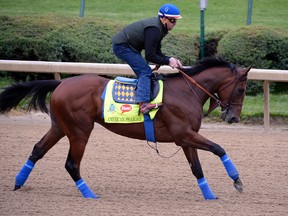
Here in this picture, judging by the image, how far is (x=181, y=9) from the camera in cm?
1820

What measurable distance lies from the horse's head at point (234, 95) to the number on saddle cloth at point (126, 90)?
79cm

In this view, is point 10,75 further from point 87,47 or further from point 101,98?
point 101,98

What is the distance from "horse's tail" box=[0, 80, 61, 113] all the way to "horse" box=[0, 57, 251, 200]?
32cm

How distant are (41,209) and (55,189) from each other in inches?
37.0

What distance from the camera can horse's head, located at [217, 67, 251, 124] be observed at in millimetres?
7801

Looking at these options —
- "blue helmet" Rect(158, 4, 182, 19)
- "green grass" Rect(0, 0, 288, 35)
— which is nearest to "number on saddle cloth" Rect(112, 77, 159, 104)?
"blue helmet" Rect(158, 4, 182, 19)

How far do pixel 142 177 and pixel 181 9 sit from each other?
Answer: 402 inches

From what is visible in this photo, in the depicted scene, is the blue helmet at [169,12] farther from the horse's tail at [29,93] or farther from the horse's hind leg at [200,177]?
the horse's tail at [29,93]

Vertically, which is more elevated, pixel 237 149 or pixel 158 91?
pixel 158 91

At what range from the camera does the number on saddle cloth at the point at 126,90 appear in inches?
306

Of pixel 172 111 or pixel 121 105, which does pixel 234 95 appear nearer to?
pixel 172 111

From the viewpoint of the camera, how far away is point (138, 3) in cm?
1861

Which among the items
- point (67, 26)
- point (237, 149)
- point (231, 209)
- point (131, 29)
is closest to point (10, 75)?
point (67, 26)

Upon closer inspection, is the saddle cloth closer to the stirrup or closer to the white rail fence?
the stirrup
